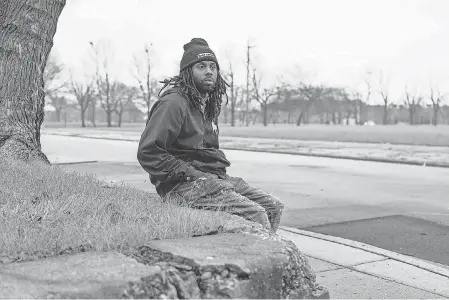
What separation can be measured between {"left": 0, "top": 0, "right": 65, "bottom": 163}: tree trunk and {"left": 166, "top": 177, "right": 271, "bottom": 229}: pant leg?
414 cm

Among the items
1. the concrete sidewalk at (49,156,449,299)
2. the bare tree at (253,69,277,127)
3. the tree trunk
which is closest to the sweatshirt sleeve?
the concrete sidewalk at (49,156,449,299)

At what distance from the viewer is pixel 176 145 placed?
4.32 metres

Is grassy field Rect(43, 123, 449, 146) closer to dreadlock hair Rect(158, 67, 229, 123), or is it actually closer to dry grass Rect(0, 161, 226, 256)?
dreadlock hair Rect(158, 67, 229, 123)

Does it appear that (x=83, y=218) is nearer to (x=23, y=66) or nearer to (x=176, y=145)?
(x=176, y=145)

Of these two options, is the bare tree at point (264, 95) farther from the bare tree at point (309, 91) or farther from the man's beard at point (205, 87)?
the man's beard at point (205, 87)

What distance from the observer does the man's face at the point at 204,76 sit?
4.52 metres

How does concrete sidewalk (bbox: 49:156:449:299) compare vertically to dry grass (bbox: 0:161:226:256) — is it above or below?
below

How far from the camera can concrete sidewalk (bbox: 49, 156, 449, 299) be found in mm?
3883

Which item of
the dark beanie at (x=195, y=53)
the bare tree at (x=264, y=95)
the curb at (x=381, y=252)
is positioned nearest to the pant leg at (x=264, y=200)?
the dark beanie at (x=195, y=53)

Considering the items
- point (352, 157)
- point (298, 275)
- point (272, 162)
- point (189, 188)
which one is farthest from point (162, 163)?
point (352, 157)

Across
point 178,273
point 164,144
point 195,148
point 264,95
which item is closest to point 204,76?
point 195,148

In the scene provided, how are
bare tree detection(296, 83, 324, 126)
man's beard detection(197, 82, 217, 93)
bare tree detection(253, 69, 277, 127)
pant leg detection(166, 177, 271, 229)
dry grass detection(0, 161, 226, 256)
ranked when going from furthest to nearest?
bare tree detection(296, 83, 324, 126) < bare tree detection(253, 69, 277, 127) < man's beard detection(197, 82, 217, 93) < pant leg detection(166, 177, 271, 229) < dry grass detection(0, 161, 226, 256)

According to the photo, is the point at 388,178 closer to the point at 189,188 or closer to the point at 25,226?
the point at 189,188

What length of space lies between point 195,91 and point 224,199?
900mm
